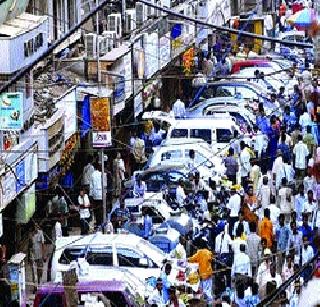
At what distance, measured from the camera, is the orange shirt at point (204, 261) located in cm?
1469

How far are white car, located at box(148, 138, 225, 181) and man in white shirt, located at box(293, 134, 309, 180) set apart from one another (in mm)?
1071

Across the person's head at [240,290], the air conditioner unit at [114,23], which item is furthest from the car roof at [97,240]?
the air conditioner unit at [114,23]

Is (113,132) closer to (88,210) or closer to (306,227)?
(88,210)

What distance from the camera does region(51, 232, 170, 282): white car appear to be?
15148 mm

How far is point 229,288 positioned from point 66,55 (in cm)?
939

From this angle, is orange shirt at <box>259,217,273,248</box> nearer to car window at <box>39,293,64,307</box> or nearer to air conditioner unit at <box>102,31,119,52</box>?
car window at <box>39,293,64,307</box>

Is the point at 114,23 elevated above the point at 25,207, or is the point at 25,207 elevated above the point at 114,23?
the point at 114,23

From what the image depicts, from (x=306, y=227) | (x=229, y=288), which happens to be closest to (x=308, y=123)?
(x=306, y=227)

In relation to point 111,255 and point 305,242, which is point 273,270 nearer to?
point 305,242

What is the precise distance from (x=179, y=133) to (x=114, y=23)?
12.8ft

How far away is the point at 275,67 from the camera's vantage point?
28922mm

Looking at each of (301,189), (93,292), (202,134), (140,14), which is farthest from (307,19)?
(140,14)

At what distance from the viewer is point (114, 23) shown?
2605cm

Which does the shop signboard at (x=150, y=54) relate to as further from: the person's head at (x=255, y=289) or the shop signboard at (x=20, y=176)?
the person's head at (x=255, y=289)
